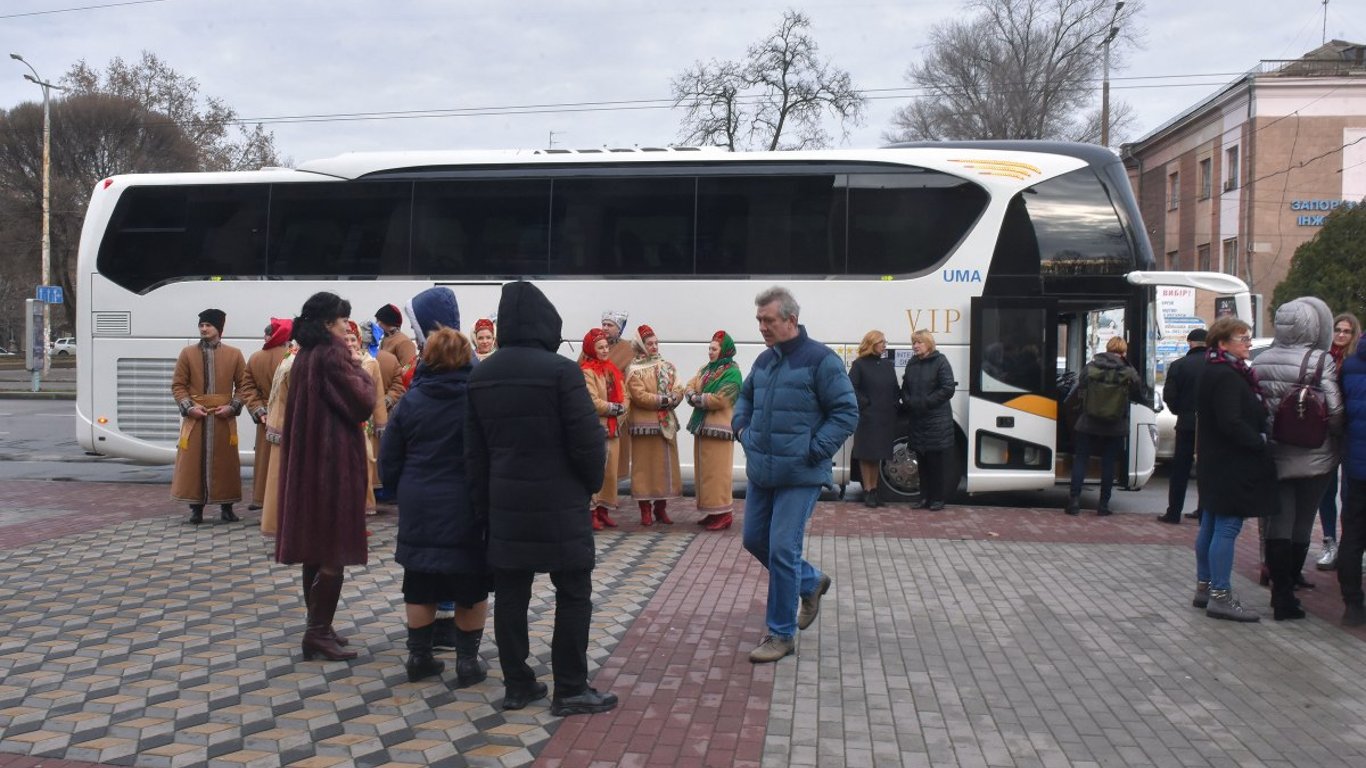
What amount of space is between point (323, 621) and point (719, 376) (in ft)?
15.5

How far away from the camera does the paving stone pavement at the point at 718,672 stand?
469 cm

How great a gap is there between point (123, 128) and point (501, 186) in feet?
138

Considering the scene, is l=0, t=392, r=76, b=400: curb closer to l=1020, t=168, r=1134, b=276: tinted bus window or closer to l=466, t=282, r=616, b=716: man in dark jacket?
l=1020, t=168, r=1134, b=276: tinted bus window

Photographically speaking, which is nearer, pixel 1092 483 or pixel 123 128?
pixel 1092 483

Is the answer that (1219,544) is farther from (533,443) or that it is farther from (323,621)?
(323,621)

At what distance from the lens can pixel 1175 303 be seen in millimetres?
23078

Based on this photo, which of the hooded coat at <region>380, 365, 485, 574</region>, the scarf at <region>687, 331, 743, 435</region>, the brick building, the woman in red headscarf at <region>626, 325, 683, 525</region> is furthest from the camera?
the brick building

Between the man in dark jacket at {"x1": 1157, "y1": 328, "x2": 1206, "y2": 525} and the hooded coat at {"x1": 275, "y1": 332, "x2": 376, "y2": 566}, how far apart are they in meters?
7.95

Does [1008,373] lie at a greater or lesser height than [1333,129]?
lesser

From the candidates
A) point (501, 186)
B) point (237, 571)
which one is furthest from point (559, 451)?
point (501, 186)

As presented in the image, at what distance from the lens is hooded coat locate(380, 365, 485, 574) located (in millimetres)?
5199

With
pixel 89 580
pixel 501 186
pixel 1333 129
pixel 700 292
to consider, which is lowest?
pixel 89 580

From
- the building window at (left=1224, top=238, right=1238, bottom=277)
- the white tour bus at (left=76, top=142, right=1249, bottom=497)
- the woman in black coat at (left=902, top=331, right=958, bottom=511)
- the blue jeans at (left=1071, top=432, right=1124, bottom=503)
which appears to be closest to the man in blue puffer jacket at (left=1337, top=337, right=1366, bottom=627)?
the blue jeans at (left=1071, top=432, right=1124, bottom=503)

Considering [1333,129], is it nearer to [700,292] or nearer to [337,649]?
[700,292]
